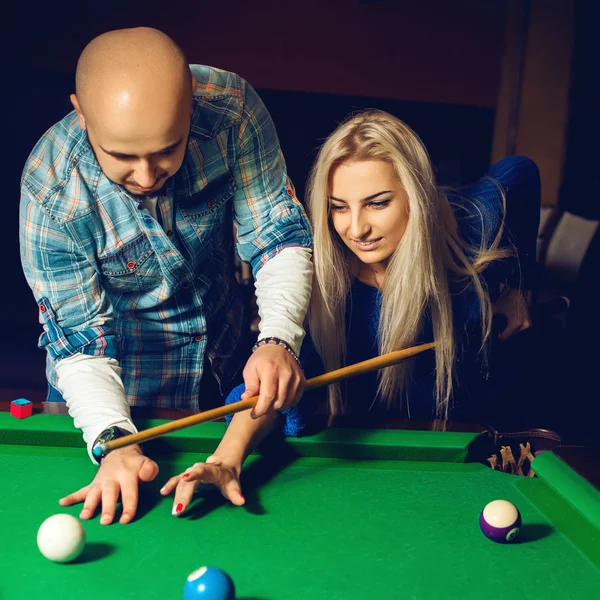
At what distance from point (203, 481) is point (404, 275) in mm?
949

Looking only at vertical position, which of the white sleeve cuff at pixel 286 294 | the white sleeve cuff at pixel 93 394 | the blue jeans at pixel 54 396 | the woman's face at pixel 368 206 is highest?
the woman's face at pixel 368 206

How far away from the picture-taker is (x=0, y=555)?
1179 millimetres

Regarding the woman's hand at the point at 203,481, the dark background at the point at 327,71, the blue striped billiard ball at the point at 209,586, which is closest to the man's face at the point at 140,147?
the woman's hand at the point at 203,481

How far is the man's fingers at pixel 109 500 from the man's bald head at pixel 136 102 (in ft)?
2.10

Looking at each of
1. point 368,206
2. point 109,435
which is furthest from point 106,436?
point 368,206

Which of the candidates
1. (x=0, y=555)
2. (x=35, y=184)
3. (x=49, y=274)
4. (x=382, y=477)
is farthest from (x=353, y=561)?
(x=35, y=184)

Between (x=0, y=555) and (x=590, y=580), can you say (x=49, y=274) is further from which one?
(x=590, y=580)

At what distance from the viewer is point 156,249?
1966 mm

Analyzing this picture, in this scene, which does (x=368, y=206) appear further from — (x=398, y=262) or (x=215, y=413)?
(x=215, y=413)

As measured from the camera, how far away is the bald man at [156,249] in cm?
154

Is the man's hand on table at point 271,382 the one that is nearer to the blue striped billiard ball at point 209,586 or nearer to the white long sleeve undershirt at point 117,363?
the white long sleeve undershirt at point 117,363

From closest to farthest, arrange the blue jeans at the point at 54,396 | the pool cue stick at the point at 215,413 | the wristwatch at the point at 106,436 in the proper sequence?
the pool cue stick at the point at 215,413
the wristwatch at the point at 106,436
the blue jeans at the point at 54,396

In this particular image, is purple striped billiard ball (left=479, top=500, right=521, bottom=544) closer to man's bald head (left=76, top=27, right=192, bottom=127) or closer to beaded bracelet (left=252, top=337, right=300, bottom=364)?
beaded bracelet (left=252, top=337, right=300, bottom=364)

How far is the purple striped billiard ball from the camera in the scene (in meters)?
1.25
